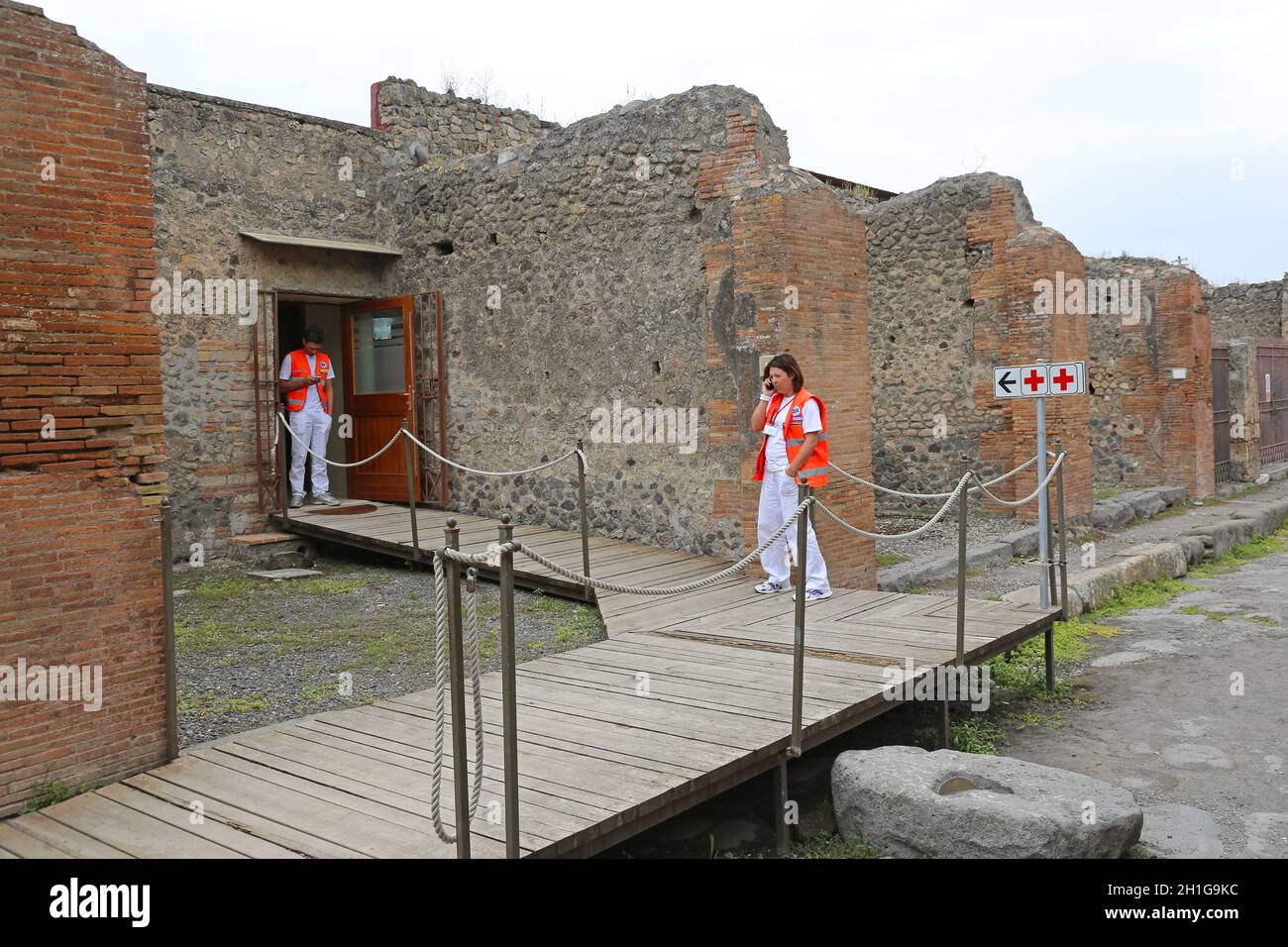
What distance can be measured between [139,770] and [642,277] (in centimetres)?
608

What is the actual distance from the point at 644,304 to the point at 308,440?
4219 millimetres

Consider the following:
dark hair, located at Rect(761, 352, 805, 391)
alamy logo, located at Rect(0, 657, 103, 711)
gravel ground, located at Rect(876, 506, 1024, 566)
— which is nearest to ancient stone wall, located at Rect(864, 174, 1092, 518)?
gravel ground, located at Rect(876, 506, 1024, 566)

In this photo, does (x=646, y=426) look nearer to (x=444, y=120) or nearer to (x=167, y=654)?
(x=167, y=654)

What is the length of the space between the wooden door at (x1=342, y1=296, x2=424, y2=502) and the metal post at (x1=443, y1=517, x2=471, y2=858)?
311 inches

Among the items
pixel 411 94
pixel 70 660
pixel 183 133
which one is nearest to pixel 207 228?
pixel 183 133

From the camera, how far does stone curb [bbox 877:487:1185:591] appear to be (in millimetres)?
9641

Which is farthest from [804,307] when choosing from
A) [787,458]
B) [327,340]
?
[327,340]

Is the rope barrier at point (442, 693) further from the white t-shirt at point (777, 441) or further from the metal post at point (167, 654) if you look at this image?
the white t-shirt at point (777, 441)

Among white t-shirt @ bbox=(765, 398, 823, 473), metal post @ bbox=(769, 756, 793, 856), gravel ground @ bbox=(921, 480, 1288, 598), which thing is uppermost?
white t-shirt @ bbox=(765, 398, 823, 473)

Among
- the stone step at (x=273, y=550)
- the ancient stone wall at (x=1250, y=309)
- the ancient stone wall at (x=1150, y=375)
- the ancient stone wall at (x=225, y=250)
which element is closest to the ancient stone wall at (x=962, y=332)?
the ancient stone wall at (x=1150, y=375)

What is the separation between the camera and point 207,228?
1009 cm

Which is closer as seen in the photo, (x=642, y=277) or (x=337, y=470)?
(x=642, y=277)

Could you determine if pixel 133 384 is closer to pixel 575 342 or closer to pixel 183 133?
pixel 575 342

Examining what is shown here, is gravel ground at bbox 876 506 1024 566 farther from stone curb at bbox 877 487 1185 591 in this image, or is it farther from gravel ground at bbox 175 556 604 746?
gravel ground at bbox 175 556 604 746
